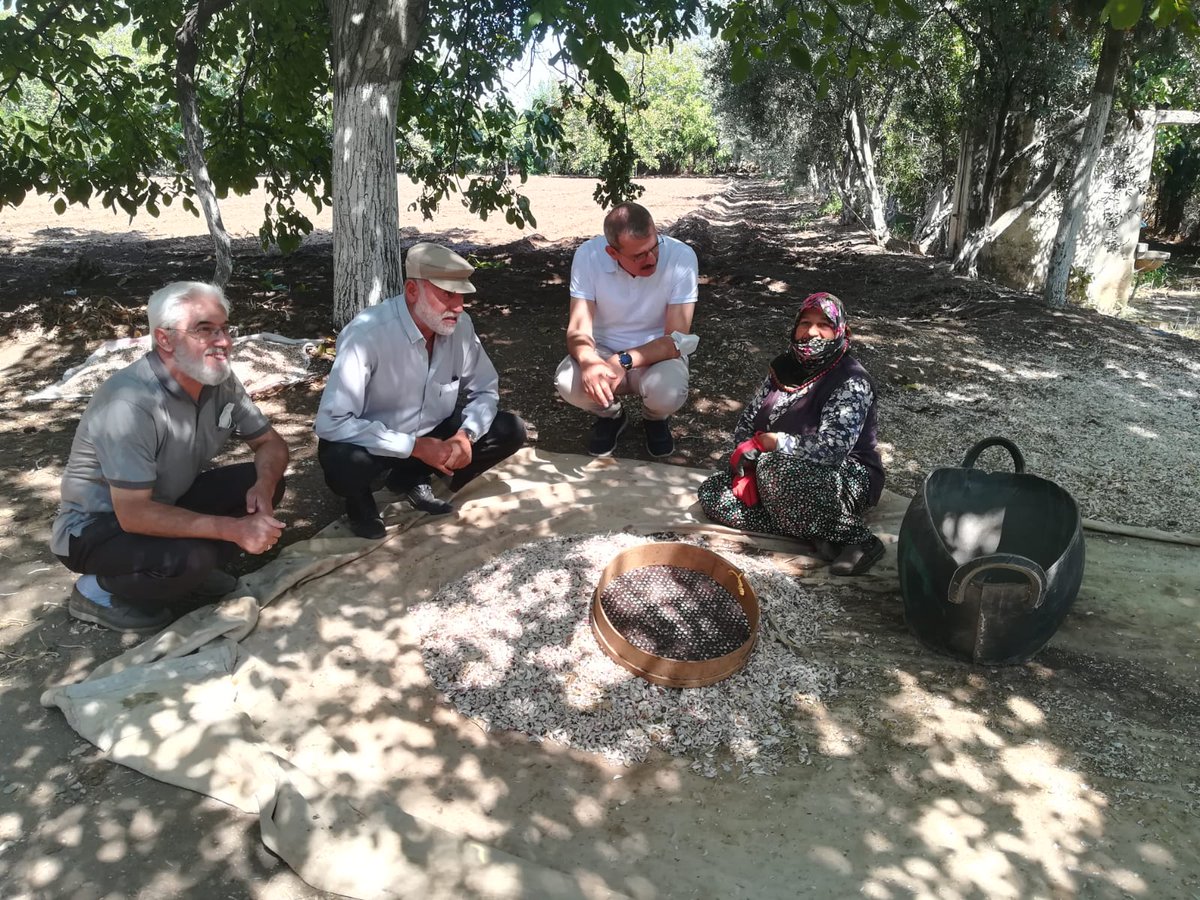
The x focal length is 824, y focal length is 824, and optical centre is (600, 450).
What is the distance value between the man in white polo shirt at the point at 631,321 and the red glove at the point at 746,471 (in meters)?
0.71

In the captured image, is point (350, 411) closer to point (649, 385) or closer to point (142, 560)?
point (142, 560)

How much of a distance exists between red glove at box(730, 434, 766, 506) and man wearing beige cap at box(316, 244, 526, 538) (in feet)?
3.63

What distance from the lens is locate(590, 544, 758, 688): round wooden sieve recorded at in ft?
8.41

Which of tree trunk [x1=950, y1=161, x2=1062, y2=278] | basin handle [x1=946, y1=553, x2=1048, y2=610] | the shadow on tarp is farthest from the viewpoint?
tree trunk [x1=950, y1=161, x2=1062, y2=278]

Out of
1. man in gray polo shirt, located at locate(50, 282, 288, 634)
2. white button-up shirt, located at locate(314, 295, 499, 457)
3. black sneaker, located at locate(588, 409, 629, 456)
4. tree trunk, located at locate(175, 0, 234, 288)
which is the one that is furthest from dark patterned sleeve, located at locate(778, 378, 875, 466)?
tree trunk, located at locate(175, 0, 234, 288)

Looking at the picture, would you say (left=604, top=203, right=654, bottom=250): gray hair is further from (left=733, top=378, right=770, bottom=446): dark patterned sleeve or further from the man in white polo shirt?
A: (left=733, top=378, right=770, bottom=446): dark patterned sleeve

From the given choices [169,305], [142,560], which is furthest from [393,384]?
[142,560]

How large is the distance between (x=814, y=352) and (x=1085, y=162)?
5341 millimetres

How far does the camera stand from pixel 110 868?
1953 millimetres

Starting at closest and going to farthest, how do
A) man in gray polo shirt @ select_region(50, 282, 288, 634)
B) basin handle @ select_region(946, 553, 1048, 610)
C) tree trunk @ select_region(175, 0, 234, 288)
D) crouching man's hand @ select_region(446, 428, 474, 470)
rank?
basin handle @ select_region(946, 553, 1048, 610) → man in gray polo shirt @ select_region(50, 282, 288, 634) → crouching man's hand @ select_region(446, 428, 474, 470) → tree trunk @ select_region(175, 0, 234, 288)

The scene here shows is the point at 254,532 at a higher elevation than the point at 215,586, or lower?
higher

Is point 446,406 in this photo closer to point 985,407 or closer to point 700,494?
point 700,494

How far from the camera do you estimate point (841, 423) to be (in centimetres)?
325

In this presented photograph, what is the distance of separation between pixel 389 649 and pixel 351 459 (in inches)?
33.1
